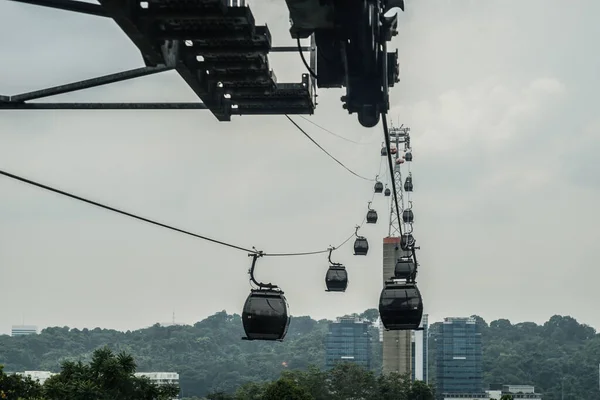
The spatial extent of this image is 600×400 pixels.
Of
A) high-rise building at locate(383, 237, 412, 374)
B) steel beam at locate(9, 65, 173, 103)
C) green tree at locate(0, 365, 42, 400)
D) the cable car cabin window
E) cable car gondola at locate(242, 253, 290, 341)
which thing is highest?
high-rise building at locate(383, 237, 412, 374)

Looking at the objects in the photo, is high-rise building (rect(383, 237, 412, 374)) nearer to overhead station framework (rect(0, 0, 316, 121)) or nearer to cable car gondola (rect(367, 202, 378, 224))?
cable car gondola (rect(367, 202, 378, 224))

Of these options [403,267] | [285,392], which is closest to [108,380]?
[285,392]

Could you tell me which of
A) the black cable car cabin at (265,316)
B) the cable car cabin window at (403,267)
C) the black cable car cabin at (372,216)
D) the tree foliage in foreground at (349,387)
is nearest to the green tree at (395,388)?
the tree foliage in foreground at (349,387)

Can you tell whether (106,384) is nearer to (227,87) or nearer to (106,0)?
(227,87)

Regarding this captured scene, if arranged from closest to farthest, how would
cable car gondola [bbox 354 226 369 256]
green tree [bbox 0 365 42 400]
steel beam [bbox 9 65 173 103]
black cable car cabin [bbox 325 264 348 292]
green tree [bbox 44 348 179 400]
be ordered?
steel beam [bbox 9 65 173 103] < black cable car cabin [bbox 325 264 348 292] < green tree [bbox 0 365 42 400] < cable car gondola [bbox 354 226 369 256] < green tree [bbox 44 348 179 400]

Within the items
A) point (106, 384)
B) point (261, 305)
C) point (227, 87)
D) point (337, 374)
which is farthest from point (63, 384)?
point (337, 374)

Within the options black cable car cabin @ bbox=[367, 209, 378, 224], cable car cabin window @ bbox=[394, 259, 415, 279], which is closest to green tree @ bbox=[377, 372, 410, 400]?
black cable car cabin @ bbox=[367, 209, 378, 224]

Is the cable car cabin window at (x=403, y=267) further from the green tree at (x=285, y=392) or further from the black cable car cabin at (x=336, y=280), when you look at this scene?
the green tree at (x=285, y=392)
